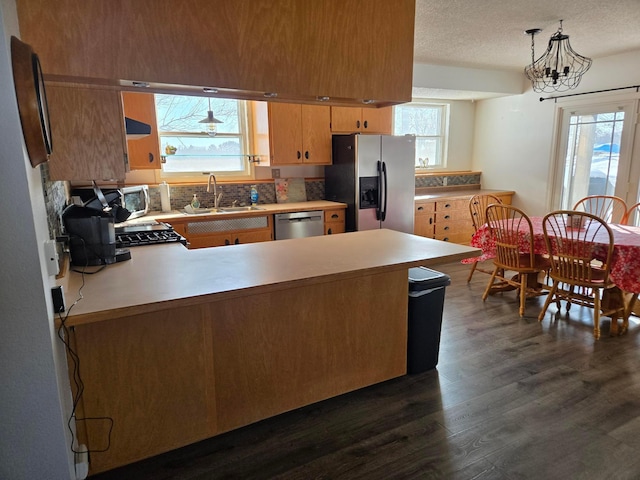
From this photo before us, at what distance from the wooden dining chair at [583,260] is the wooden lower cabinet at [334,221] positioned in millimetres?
2095

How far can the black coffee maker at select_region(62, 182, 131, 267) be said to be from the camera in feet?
6.47

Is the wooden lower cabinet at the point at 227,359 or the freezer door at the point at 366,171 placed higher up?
the freezer door at the point at 366,171

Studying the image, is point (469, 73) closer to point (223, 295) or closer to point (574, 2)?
point (574, 2)

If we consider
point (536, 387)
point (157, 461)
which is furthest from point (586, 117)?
point (157, 461)

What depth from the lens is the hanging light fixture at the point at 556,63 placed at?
3.72 meters

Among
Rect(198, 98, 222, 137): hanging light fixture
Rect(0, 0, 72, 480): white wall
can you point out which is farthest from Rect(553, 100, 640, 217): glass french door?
Rect(0, 0, 72, 480): white wall

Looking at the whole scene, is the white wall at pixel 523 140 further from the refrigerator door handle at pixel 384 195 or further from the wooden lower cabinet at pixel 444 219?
the refrigerator door handle at pixel 384 195

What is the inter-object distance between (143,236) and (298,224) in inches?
72.0

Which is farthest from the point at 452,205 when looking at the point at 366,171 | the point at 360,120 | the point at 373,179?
the point at 360,120

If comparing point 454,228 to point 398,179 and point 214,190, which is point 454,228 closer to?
point 398,179

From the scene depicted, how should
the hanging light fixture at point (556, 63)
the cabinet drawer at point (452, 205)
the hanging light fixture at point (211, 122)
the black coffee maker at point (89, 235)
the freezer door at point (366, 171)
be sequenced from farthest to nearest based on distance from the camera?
the cabinet drawer at point (452, 205)
the freezer door at point (366, 171)
the hanging light fixture at point (211, 122)
the hanging light fixture at point (556, 63)
the black coffee maker at point (89, 235)

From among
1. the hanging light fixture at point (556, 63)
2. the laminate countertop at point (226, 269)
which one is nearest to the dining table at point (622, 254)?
the laminate countertop at point (226, 269)

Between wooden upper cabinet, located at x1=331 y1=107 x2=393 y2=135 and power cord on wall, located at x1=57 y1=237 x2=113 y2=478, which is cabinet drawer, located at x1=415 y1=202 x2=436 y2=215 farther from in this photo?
power cord on wall, located at x1=57 y1=237 x2=113 y2=478

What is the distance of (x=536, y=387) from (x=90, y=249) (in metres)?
2.61
